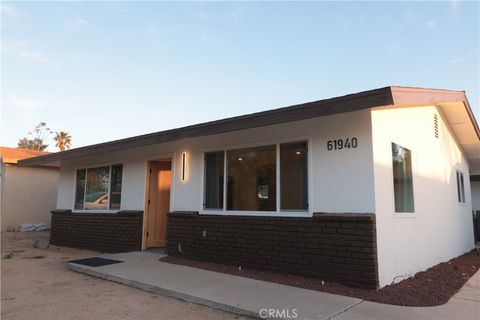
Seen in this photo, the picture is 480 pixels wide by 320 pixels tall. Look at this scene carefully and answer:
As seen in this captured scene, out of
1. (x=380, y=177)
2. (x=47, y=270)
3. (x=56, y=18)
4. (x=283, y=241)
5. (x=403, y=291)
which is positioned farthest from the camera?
(x=56, y=18)

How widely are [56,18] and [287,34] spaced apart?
7269 millimetres

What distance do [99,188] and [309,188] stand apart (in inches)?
281

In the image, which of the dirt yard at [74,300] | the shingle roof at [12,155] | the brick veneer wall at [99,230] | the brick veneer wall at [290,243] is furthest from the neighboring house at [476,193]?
the shingle roof at [12,155]

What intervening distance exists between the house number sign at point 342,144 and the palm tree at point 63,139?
41822 mm

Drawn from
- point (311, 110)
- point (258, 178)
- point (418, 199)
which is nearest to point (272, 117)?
point (311, 110)

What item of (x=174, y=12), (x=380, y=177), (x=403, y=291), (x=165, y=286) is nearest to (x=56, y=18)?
(x=174, y=12)

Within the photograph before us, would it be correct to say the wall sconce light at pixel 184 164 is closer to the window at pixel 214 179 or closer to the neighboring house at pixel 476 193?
the window at pixel 214 179

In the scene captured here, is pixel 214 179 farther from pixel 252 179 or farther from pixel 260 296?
pixel 260 296

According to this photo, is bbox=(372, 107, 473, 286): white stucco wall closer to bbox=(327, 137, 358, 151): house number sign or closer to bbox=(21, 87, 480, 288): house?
bbox=(21, 87, 480, 288): house

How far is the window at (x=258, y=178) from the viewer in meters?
6.56

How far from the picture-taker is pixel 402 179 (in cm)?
671

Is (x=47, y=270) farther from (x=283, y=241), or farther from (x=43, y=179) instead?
(x=43, y=179)

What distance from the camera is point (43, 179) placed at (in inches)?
688

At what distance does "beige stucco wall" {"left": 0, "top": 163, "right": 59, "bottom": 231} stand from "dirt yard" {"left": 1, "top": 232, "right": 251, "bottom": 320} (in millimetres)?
10212
